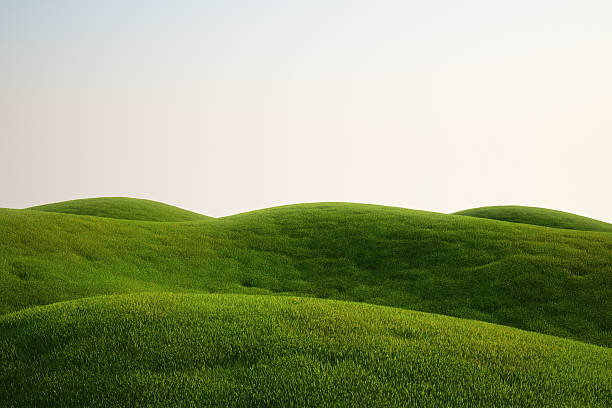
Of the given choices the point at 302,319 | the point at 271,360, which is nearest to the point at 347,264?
the point at 302,319

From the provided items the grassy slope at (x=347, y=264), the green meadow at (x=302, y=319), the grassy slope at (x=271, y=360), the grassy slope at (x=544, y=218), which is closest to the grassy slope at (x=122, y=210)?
the grassy slope at (x=347, y=264)

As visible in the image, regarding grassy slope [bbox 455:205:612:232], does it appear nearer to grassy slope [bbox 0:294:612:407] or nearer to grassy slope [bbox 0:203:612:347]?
grassy slope [bbox 0:203:612:347]

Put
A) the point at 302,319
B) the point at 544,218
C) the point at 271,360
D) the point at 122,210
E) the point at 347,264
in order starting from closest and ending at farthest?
the point at 271,360
the point at 302,319
the point at 347,264
the point at 544,218
the point at 122,210

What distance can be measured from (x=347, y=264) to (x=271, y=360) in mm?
17307

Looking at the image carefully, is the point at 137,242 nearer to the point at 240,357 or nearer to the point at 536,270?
the point at 240,357

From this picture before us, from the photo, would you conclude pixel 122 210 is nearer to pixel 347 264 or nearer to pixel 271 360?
pixel 347 264

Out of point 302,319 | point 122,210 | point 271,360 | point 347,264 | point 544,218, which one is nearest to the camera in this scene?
point 271,360

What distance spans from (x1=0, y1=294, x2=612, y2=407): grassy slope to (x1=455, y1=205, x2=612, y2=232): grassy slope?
4676 centimetres

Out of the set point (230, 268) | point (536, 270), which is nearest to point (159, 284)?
point (230, 268)

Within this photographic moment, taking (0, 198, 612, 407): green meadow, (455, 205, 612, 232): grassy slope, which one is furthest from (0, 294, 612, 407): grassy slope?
(455, 205, 612, 232): grassy slope

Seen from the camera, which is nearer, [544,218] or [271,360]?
[271,360]

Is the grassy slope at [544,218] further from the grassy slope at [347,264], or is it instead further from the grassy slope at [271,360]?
the grassy slope at [271,360]

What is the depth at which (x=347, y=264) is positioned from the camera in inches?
999

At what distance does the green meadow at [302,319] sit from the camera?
767cm
